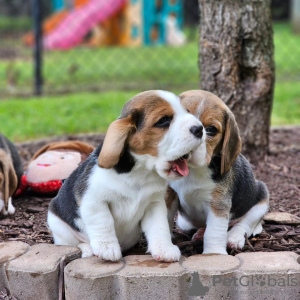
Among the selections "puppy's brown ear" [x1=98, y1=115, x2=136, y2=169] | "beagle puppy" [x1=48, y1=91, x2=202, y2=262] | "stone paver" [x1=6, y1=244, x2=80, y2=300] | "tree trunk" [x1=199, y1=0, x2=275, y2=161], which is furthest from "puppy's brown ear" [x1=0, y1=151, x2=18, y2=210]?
"tree trunk" [x1=199, y1=0, x2=275, y2=161]

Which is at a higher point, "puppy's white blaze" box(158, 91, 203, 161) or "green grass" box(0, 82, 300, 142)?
"puppy's white blaze" box(158, 91, 203, 161)

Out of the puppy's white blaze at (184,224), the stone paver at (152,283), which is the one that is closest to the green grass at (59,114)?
the puppy's white blaze at (184,224)

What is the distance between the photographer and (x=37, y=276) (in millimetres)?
3379

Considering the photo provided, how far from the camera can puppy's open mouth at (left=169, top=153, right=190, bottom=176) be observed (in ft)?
10.9

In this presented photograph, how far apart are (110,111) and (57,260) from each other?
600 cm

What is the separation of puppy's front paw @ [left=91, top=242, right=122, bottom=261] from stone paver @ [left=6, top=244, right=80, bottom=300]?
23 cm

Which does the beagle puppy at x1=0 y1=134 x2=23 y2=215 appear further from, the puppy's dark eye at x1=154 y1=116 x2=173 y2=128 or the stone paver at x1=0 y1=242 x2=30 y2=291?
the puppy's dark eye at x1=154 y1=116 x2=173 y2=128

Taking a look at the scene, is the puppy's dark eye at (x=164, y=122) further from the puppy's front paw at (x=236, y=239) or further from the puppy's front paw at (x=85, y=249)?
the puppy's front paw at (x=236, y=239)

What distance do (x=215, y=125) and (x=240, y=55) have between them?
7.15 feet

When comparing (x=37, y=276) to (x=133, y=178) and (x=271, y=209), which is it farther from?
(x=271, y=209)

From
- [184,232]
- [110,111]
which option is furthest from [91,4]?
[184,232]

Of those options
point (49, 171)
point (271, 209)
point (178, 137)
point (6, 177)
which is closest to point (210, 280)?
point (178, 137)

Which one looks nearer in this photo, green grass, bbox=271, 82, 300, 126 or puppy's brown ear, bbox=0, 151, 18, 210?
puppy's brown ear, bbox=0, 151, 18, 210

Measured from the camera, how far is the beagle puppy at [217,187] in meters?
3.62
